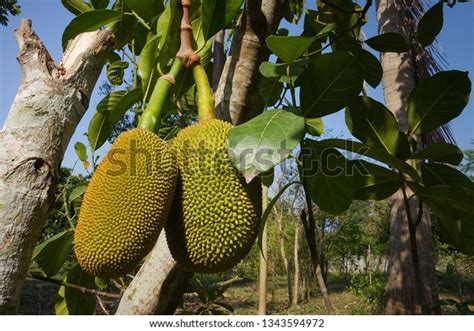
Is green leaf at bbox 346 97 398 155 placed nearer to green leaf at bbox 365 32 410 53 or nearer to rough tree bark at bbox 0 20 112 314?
green leaf at bbox 365 32 410 53

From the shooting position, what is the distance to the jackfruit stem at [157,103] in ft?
2.11

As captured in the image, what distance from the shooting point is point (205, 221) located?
0.58 metres

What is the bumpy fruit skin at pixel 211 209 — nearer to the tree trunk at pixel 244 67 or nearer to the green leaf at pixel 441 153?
the tree trunk at pixel 244 67

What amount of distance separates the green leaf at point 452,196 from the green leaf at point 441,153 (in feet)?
0.22

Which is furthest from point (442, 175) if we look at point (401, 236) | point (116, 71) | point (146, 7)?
point (401, 236)

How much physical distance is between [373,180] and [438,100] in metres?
0.16

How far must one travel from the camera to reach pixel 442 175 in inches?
29.0

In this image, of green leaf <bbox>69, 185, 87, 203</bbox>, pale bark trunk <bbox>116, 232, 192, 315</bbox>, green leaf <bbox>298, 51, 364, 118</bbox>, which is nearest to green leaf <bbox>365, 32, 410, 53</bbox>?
green leaf <bbox>298, 51, 364, 118</bbox>

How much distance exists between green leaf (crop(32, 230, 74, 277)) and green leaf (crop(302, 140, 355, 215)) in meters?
0.55

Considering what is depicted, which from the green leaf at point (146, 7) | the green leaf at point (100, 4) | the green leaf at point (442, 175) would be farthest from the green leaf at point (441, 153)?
the green leaf at point (100, 4)

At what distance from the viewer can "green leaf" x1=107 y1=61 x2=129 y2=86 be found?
3.88 ft

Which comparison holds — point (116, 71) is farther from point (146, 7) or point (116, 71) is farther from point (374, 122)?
point (374, 122)

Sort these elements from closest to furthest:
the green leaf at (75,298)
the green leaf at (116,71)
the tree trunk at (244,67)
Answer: the tree trunk at (244,67) < the green leaf at (75,298) < the green leaf at (116,71)
